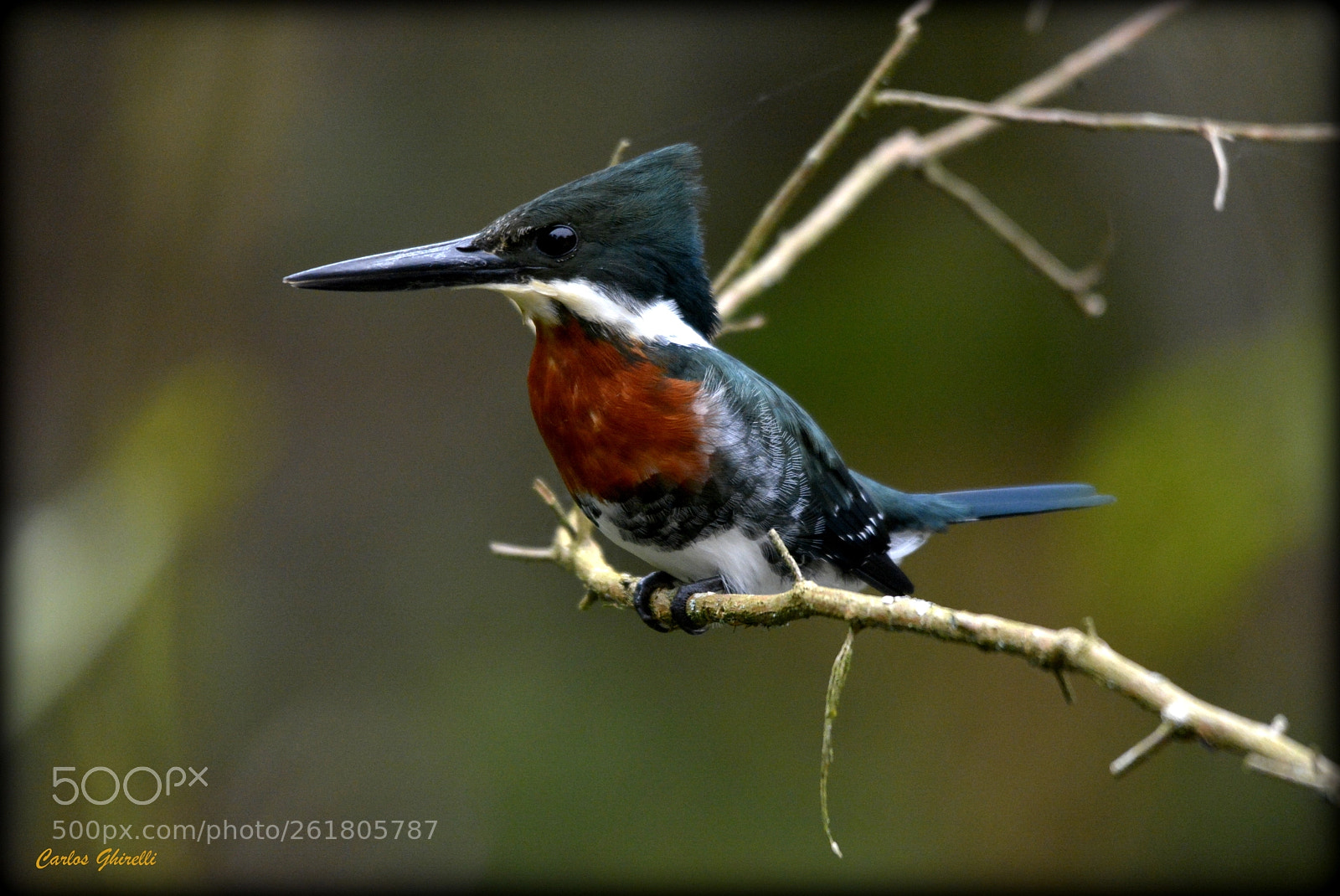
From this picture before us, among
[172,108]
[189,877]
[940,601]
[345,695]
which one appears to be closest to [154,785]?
[189,877]

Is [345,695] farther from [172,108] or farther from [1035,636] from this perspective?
[1035,636]

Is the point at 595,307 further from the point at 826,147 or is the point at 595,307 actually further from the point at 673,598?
the point at 826,147

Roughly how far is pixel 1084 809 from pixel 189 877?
10.9 feet

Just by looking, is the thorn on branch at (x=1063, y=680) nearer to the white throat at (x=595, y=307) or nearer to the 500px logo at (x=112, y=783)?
the white throat at (x=595, y=307)

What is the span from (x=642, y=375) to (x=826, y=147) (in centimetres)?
72

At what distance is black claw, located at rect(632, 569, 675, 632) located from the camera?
2.13m

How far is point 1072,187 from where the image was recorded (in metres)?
4.61

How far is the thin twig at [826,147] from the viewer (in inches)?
82.7

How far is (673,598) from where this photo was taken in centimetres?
211

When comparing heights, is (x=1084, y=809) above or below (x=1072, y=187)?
below

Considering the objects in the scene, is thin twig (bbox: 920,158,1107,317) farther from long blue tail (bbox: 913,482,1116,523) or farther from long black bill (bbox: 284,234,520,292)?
long black bill (bbox: 284,234,520,292)

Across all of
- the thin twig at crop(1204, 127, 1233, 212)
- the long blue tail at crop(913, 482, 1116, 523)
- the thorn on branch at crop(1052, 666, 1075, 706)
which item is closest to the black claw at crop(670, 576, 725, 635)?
the long blue tail at crop(913, 482, 1116, 523)

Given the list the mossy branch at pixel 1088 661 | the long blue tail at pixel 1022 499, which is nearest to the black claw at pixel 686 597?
the mossy branch at pixel 1088 661

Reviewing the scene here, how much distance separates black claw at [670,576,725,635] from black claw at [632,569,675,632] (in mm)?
54
